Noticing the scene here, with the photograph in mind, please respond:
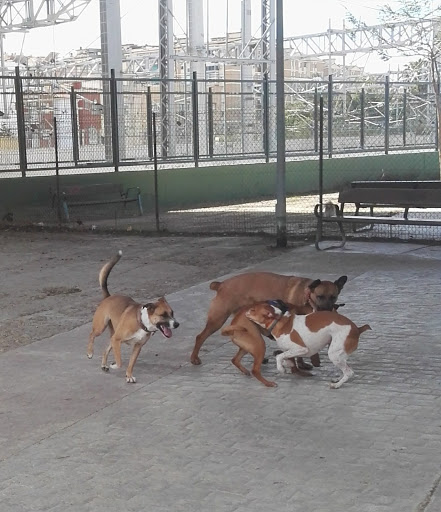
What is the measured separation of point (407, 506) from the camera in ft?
11.6

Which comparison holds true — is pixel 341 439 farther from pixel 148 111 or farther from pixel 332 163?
pixel 332 163

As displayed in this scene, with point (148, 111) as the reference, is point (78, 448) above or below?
below

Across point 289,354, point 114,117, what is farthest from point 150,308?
point 114,117

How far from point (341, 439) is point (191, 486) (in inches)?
40.0

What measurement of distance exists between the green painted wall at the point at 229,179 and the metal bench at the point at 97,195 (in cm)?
26

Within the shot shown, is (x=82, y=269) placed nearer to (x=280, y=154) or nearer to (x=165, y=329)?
(x=280, y=154)

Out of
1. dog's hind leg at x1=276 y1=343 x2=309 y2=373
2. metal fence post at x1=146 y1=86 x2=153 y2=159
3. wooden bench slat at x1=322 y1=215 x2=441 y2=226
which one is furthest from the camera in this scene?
metal fence post at x1=146 y1=86 x2=153 y2=159

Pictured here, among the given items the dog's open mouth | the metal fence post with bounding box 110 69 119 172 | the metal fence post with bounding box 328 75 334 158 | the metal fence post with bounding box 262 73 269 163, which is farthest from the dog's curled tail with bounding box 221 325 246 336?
the metal fence post with bounding box 328 75 334 158

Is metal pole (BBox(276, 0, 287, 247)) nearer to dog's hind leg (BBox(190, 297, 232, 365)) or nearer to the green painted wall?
dog's hind leg (BBox(190, 297, 232, 365))

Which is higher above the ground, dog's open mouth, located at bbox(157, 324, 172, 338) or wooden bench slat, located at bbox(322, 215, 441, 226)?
wooden bench slat, located at bbox(322, 215, 441, 226)

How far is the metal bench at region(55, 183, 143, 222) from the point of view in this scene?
56.0ft

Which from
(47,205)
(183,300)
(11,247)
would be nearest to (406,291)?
(183,300)

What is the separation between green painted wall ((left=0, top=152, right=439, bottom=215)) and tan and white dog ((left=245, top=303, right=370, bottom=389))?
12609mm

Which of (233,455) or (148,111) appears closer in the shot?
(233,455)
